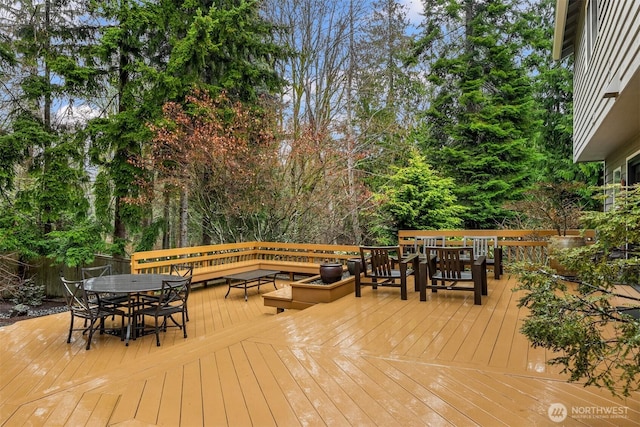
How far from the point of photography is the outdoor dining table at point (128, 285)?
4496 millimetres

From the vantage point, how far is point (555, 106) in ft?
45.8

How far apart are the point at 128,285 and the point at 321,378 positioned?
318 cm

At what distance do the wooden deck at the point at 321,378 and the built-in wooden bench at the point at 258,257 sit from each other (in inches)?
124

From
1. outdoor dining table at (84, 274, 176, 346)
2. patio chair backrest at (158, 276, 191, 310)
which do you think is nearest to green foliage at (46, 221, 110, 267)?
outdoor dining table at (84, 274, 176, 346)

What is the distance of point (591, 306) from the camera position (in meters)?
1.87

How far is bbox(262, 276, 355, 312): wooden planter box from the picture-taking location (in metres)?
5.25

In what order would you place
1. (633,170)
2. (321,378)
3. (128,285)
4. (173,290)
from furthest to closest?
1. (633,170)
2. (173,290)
3. (128,285)
4. (321,378)

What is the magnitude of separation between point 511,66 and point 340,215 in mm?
7654

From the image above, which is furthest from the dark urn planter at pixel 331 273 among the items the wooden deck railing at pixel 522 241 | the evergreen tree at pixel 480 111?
the evergreen tree at pixel 480 111

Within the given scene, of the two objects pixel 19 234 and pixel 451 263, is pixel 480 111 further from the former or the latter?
pixel 19 234

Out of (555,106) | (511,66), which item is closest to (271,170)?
(511,66)

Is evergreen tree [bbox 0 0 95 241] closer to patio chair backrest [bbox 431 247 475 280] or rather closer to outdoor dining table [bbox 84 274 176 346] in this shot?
outdoor dining table [bbox 84 274 176 346]

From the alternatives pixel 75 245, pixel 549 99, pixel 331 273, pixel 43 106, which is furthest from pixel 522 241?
pixel 43 106

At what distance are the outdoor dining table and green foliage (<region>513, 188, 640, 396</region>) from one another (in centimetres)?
407
